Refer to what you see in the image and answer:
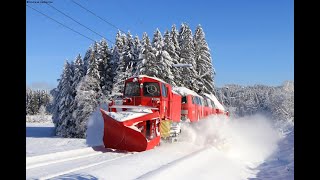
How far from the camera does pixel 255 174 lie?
38.6ft

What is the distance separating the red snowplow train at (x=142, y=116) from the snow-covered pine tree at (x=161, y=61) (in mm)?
19086

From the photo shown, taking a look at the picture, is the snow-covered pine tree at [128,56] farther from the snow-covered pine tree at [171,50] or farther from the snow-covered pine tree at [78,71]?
the snow-covered pine tree at [78,71]

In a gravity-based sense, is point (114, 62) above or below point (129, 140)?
above

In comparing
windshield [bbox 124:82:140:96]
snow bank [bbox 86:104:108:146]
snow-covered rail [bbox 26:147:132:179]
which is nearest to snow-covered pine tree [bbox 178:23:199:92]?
windshield [bbox 124:82:140:96]

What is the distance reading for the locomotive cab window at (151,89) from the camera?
16.0 metres

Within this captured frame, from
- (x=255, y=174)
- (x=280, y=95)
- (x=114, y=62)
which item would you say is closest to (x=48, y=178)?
(x=255, y=174)

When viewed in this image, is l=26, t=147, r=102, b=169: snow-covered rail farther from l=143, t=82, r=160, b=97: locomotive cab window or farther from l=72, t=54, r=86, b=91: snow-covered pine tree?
l=72, t=54, r=86, b=91: snow-covered pine tree

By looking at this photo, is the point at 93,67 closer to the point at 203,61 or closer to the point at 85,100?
the point at 85,100

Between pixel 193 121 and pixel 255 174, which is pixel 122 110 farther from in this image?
pixel 193 121

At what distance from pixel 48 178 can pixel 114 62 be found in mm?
43687

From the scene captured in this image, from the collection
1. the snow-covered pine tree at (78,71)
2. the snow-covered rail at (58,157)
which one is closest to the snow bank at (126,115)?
the snow-covered rail at (58,157)

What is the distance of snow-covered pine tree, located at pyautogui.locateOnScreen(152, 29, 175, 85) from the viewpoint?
39844 millimetres
